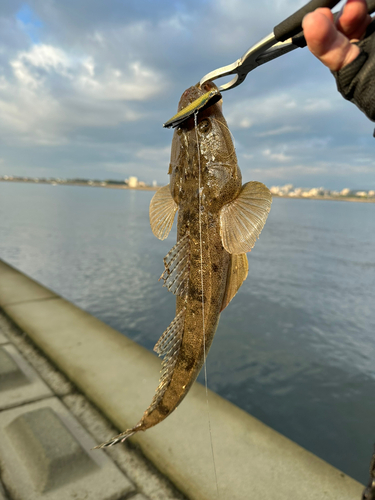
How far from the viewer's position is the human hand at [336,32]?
0.99m

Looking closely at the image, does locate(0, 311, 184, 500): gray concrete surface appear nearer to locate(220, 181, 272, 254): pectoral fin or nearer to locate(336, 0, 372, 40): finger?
locate(220, 181, 272, 254): pectoral fin

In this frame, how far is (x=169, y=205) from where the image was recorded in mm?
1985

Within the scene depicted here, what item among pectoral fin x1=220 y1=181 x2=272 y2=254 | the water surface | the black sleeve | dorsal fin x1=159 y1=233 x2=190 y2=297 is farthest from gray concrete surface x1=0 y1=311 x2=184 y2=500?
the black sleeve

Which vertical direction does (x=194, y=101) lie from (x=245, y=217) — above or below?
above

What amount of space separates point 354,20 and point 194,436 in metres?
4.18

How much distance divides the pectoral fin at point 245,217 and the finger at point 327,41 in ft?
2.11

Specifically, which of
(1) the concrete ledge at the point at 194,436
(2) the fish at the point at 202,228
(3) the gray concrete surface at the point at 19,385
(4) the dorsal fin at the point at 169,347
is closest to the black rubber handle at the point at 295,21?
(2) the fish at the point at 202,228

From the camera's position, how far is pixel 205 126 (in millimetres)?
1730

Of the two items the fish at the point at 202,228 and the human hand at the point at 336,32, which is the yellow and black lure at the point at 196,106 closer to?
the fish at the point at 202,228

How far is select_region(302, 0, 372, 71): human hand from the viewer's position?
990 mm

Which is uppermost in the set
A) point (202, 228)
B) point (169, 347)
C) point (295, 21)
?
point (295, 21)

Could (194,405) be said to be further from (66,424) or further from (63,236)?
(63,236)

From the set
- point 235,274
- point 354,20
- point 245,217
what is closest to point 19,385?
point 235,274

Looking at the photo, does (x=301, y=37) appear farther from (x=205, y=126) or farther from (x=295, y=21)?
(x=205, y=126)
